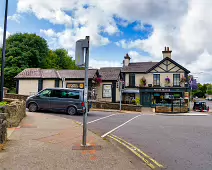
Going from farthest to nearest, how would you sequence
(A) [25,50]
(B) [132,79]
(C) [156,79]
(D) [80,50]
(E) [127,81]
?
(A) [25,50], (E) [127,81], (B) [132,79], (C) [156,79], (D) [80,50]

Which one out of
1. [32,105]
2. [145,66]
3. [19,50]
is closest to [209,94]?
[145,66]

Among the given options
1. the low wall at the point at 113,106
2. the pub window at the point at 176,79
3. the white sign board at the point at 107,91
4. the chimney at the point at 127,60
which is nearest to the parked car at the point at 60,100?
the low wall at the point at 113,106

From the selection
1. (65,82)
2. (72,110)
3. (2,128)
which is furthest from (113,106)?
(2,128)

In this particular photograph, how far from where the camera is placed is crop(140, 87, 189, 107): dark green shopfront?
31083 millimetres

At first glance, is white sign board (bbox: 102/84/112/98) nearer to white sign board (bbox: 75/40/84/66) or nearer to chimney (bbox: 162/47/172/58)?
chimney (bbox: 162/47/172/58)

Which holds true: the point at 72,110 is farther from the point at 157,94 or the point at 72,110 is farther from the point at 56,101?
the point at 157,94

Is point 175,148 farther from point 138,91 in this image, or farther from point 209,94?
point 209,94

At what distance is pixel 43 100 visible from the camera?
14984 mm

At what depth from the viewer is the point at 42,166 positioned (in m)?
4.60

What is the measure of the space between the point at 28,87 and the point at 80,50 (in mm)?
23947

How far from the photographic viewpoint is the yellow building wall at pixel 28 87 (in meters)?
28.2

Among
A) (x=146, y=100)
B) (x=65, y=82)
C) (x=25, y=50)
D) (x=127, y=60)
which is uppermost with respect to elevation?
(x=25, y=50)

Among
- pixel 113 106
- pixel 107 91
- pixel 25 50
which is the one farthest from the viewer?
pixel 25 50

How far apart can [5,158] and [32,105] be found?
1064cm
